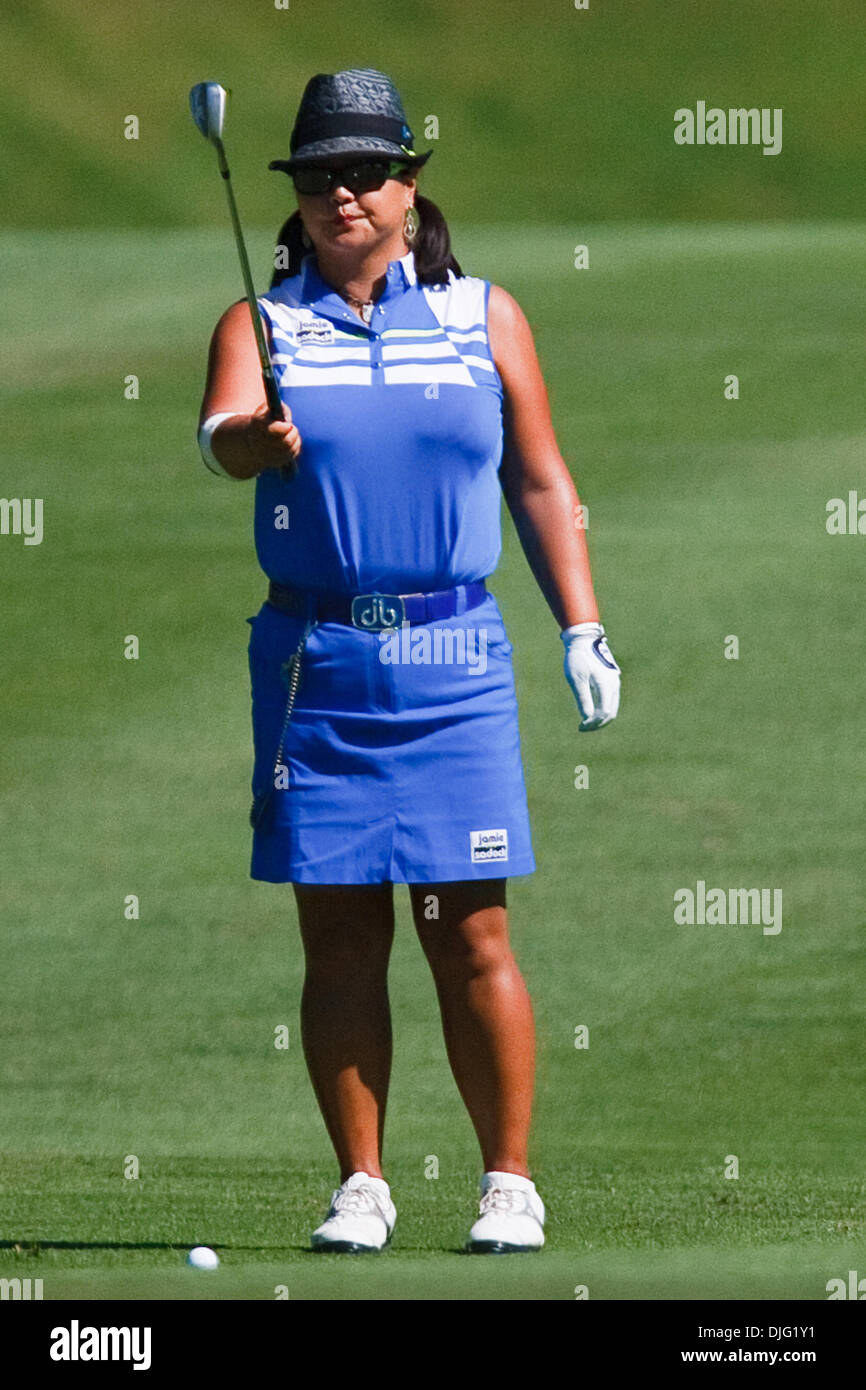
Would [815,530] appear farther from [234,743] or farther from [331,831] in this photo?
[331,831]

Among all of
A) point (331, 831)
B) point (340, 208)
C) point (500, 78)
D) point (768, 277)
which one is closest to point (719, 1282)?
point (331, 831)

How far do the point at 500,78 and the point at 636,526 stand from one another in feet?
41.3

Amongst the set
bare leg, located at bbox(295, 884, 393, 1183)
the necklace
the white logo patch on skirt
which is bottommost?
bare leg, located at bbox(295, 884, 393, 1183)

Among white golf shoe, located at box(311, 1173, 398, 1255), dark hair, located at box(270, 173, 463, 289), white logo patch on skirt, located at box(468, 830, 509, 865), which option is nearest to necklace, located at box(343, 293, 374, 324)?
dark hair, located at box(270, 173, 463, 289)

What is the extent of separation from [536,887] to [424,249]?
3901mm

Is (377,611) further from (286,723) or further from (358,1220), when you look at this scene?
(358,1220)

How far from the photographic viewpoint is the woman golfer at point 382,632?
4.73 m

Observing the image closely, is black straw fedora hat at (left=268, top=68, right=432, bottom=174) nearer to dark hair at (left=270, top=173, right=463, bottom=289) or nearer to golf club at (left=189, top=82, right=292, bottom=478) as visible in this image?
dark hair at (left=270, top=173, right=463, bottom=289)

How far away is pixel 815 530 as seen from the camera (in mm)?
12594

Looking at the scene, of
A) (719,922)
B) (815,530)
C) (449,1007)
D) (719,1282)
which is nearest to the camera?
(719,1282)

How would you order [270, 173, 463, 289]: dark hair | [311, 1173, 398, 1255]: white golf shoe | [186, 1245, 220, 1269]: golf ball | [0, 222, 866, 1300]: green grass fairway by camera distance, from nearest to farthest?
[186, 1245, 220, 1269]: golf ball
[311, 1173, 398, 1255]: white golf shoe
[270, 173, 463, 289]: dark hair
[0, 222, 866, 1300]: green grass fairway

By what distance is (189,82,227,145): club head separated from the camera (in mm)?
4590

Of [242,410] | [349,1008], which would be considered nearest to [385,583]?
[242,410]

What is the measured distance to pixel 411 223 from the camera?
495 centimetres
